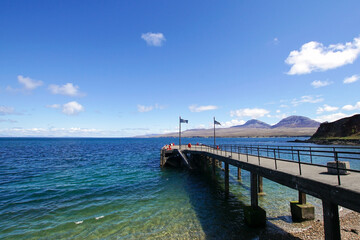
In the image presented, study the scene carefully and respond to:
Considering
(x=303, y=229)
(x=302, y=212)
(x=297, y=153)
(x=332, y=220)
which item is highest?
(x=297, y=153)

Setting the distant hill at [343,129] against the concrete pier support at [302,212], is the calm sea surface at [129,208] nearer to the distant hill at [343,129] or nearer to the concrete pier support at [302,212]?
the concrete pier support at [302,212]

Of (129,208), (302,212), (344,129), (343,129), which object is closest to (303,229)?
(302,212)

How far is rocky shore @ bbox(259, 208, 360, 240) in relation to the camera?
9.76 meters

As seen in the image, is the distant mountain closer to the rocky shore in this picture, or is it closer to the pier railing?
the pier railing

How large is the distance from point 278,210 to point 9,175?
31585 mm

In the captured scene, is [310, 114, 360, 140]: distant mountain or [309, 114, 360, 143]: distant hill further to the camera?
[310, 114, 360, 140]: distant mountain

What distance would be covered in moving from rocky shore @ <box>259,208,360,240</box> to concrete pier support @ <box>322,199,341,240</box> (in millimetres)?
3335

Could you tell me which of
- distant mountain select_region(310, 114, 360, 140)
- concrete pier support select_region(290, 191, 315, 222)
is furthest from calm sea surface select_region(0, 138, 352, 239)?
distant mountain select_region(310, 114, 360, 140)

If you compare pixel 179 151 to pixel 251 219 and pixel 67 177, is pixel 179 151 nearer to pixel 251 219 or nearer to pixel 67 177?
pixel 67 177

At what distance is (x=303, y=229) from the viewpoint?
10508mm

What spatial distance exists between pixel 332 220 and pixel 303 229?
4.59 metres

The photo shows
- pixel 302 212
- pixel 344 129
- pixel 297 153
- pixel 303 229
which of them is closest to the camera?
pixel 297 153

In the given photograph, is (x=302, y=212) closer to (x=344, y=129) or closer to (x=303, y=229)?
(x=303, y=229)

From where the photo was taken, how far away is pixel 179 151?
3158 centimetres
